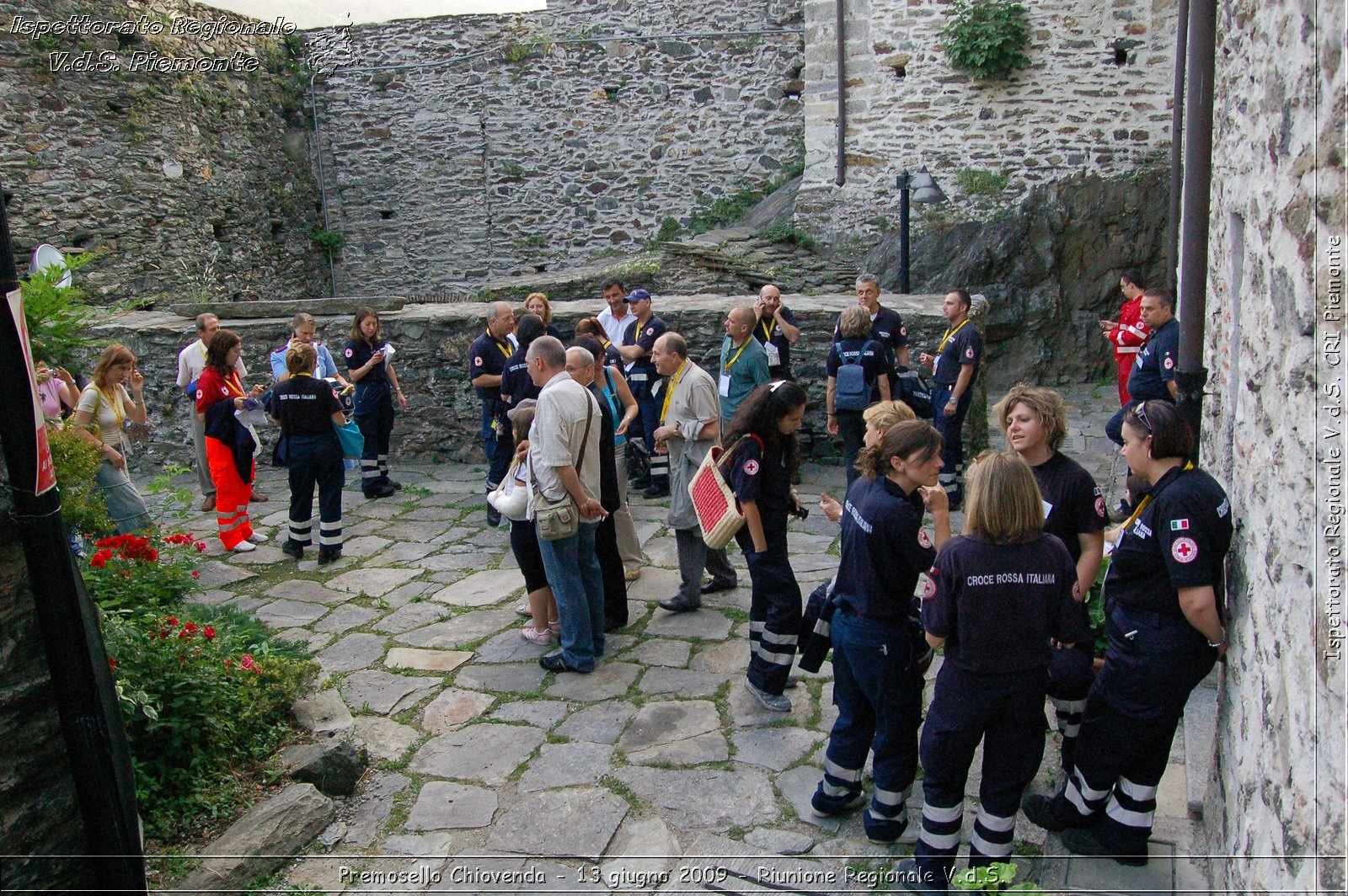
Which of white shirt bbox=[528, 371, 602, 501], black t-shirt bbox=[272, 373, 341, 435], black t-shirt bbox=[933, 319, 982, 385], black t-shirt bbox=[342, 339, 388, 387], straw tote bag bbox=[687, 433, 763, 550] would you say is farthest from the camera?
black t-shirt bbox=[342, 339, 388, 387]

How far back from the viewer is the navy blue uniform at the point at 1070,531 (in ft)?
13.0

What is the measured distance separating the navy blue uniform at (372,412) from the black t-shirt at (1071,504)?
6.43 meters

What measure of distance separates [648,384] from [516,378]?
1474 millimetres

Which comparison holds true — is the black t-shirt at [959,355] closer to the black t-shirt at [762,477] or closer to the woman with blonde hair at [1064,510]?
the black t-shirt at [762,477]

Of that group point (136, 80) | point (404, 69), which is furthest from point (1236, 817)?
point (404, 69)

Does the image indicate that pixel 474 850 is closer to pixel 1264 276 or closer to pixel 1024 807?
pixel 1024 807

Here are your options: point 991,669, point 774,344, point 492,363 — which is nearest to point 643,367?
point 774,344

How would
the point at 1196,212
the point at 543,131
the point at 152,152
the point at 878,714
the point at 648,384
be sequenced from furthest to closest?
the point at 543,131 < the point at 152,152 < the point at 648,384 < the point at 1196,212 < the point at 878,714

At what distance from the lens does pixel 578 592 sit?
5.51 meters

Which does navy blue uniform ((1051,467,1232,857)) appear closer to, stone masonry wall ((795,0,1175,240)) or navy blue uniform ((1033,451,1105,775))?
navy blue uniform ((1033,451,1105,775))

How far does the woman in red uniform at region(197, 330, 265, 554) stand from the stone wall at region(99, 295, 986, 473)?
2.31 metres

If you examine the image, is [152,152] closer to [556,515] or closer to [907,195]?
[907,195]

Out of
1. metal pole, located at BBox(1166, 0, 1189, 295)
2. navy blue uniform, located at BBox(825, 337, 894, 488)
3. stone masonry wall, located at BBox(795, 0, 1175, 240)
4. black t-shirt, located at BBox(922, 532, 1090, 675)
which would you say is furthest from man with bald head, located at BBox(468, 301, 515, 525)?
stone masonry wall, located at BBox(795, 0, 1175, 240)

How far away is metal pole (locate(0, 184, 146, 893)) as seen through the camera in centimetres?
326
